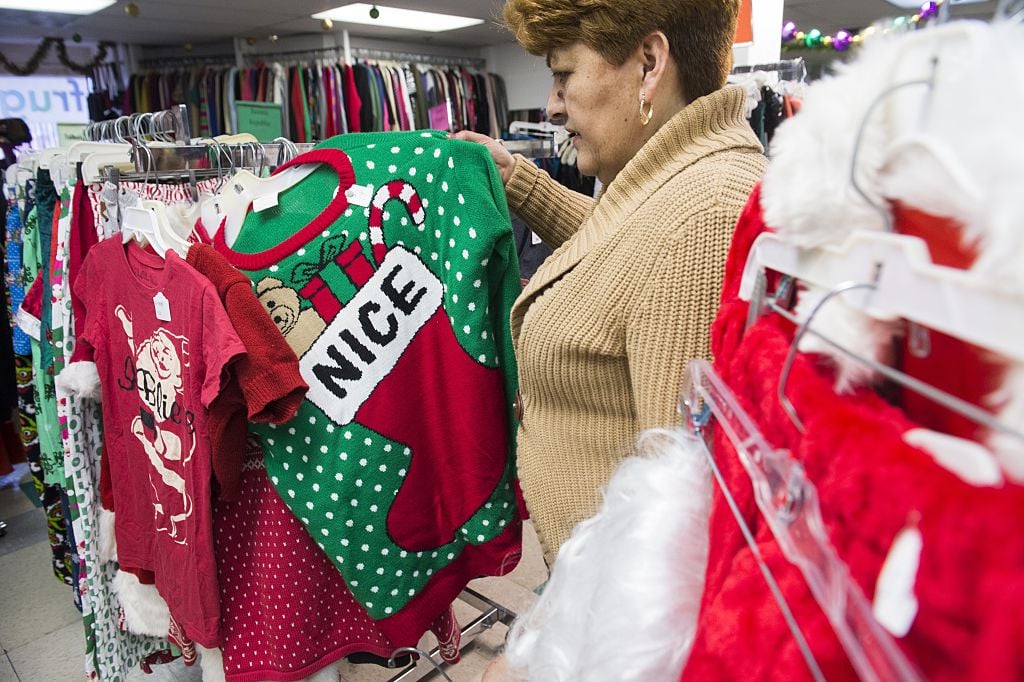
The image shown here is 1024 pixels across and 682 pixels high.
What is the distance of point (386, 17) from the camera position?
5926 millimetres

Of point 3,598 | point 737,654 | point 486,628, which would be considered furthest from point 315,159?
point 3,598

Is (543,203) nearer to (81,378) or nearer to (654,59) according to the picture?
(654,59)

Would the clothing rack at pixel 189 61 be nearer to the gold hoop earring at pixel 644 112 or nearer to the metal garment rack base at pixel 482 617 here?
the metal garment rack base at pixel 482 617

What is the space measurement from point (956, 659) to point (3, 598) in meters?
3.04

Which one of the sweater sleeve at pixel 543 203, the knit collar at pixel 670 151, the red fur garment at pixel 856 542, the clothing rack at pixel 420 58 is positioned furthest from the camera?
the clothing rack at pixel 420 58

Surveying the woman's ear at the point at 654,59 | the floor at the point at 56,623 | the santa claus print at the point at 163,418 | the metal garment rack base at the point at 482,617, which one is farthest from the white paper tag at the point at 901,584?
the metal garment rack base at the point at 482,617

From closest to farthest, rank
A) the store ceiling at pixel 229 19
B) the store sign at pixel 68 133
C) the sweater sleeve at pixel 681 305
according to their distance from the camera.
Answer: the sweater sleeve at pixel 681 305 → the store sign at pixel 68 133 → the store ceiling at pixel 229 19

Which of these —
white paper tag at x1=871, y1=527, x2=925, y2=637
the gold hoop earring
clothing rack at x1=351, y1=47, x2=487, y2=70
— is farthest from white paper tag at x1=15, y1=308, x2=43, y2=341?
clothing rack at x1=351, y1=47, x2=487, y2=70

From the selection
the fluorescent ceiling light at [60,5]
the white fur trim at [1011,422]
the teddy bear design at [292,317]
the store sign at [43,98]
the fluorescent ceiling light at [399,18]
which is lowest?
the teddy bear design at [292,317]

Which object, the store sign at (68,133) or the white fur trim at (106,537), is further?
the store sign at (68,133)

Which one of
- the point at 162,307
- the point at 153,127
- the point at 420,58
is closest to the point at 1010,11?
the point at 162,307

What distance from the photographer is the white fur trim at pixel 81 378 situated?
129 centimetres

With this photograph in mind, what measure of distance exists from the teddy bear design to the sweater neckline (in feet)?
0.13

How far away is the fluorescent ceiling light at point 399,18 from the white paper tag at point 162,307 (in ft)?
16.0
